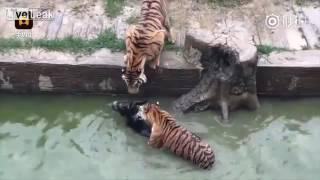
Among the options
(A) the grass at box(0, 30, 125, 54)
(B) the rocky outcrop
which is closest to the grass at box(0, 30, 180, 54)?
(A) the grass at box(0, 30, 125, 54)

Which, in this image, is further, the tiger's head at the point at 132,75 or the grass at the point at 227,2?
the grass at the point at 227,2

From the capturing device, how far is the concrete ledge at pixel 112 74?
5.96 metres

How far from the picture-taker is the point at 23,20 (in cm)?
657

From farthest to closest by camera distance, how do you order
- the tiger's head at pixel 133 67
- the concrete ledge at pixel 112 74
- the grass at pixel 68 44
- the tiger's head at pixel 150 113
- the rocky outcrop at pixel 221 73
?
1. the grass at pixel 68 44
2. the concrete ledge at pixel 112 74
3. the tiger's head at pixel 133 67
4. the rocky outcrop at pixel 221 73
5. the tiger's head at pixel 150 113

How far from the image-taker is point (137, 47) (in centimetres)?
588

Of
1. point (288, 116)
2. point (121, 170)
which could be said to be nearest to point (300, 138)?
point (288, 116)

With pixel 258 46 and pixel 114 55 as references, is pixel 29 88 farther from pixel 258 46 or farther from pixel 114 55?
pixel 258 46

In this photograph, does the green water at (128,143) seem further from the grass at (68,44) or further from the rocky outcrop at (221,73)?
the grass at (68,44)

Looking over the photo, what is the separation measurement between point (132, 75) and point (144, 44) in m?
0.33

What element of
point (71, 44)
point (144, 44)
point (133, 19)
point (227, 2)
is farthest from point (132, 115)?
point (227, 2)

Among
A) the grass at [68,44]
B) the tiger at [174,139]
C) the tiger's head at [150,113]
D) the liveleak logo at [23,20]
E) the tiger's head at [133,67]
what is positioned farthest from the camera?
the liveleak logo at [23,20]

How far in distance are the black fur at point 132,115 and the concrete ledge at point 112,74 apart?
270mm

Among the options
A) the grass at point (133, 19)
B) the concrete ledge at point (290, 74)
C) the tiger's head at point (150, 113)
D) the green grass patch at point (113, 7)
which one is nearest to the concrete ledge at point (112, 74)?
the concrete ledge at point (290, 74)

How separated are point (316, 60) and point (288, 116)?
588mm
